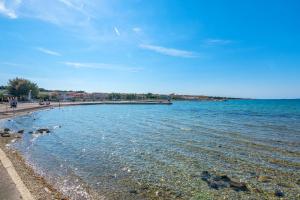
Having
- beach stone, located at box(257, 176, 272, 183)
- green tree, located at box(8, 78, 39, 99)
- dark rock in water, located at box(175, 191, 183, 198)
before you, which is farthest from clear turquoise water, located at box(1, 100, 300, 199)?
green tree, located at box(8, 78, 39, 99)

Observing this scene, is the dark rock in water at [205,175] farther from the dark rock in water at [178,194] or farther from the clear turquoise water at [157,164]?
the dark rock in water at [178,194]

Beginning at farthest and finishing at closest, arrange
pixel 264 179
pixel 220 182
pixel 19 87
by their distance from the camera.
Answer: pixel 19 87 → pixel 264 179 → pixel 220 182

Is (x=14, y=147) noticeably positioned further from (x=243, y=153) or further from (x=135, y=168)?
(x=243, y=153)

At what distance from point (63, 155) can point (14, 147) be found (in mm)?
5090

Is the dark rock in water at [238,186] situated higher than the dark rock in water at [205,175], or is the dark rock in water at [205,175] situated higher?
the dark rock in water at [238,186]

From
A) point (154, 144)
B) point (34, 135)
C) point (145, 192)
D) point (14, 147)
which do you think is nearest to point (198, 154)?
point (154, 144)

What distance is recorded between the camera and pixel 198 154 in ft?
54.0

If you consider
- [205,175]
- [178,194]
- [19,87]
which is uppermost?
[19,87]

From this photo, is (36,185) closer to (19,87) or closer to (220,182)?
(220,182)

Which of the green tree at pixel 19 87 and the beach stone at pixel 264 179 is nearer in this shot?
the beach stone at pixel 264 179

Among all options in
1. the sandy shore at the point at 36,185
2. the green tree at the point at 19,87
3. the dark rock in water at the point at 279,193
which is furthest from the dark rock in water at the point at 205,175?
the green tree at the point at 19,87

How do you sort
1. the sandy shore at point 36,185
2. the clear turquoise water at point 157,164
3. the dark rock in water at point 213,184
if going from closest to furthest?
the sandy shore at point 36,185 < the clear turquoise water at point 157,164 < the dark rock in water at point 213,184

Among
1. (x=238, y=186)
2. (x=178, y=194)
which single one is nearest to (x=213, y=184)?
(x=238, y=186)

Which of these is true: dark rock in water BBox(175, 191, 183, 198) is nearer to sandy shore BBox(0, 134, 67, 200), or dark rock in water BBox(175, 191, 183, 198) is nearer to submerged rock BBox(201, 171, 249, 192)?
submerged rock BBox(201, 171, 249, 192)
